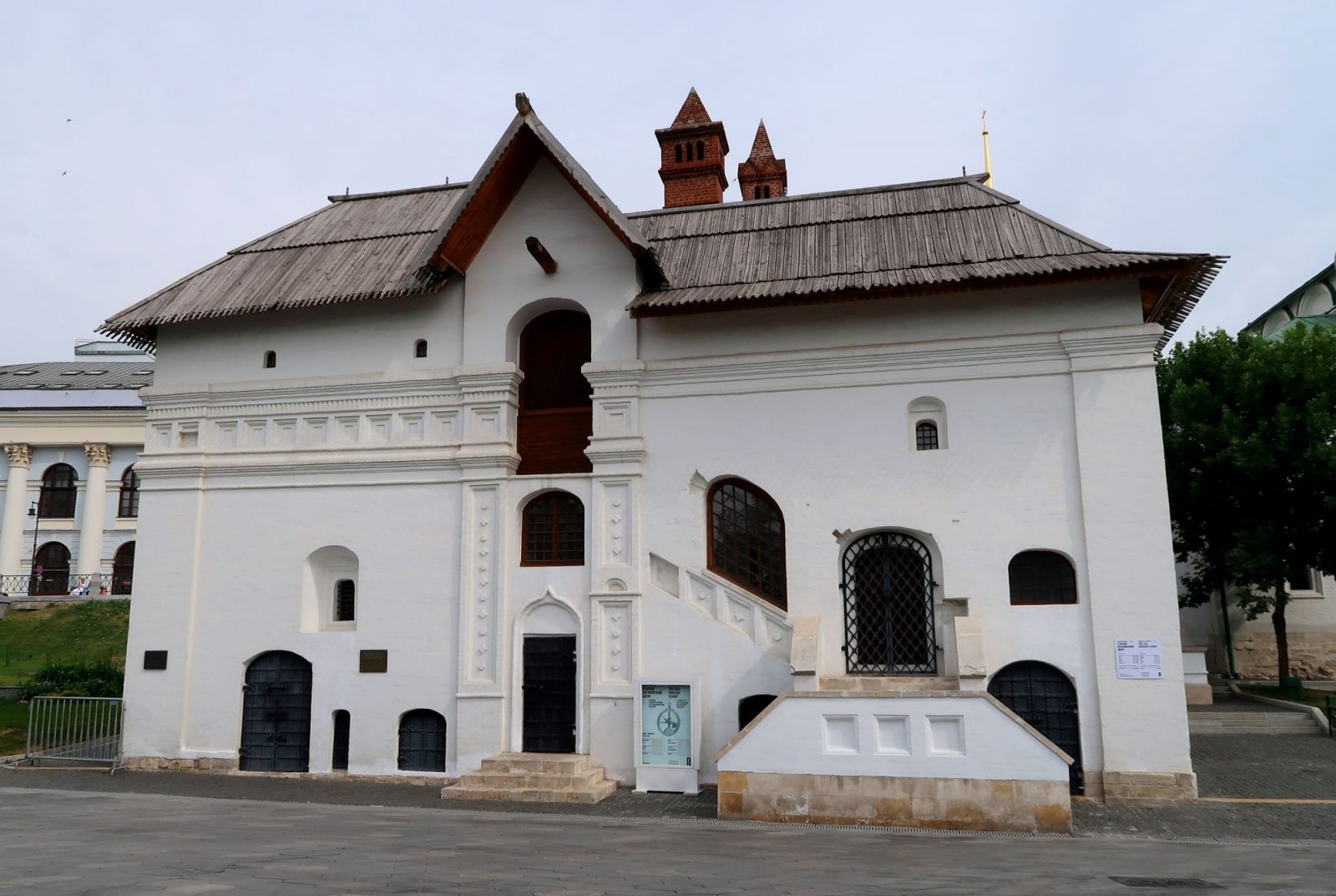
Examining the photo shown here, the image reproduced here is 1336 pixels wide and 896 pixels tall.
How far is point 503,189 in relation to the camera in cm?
1598

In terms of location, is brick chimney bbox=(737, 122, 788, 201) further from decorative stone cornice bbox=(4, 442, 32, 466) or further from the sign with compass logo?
decorative stone cornice bbox=(4, 442, 32, 466)

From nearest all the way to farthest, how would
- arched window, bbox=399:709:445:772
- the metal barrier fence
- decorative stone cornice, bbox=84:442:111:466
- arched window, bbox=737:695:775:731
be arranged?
arched window, bbox=737:695:775:731, arched window, bbox=399:709:445:772, the metal barrier fence, decorative stone cornice, bbox=84:442:111:466

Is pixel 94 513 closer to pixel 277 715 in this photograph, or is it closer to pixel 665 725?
pixel 277 715

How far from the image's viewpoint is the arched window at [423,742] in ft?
49.1

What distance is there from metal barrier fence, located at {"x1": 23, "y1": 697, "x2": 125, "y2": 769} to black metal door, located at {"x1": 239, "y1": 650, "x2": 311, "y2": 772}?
7.42 feet

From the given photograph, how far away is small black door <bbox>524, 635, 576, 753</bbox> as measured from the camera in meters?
14.6

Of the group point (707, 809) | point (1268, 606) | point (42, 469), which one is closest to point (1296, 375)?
point (1268, 606)

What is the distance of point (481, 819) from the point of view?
11727mm

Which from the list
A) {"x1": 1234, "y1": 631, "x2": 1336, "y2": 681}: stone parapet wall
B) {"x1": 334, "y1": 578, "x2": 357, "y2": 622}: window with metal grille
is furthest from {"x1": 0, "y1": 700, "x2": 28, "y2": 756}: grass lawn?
{"x1": 1234, "y1": 631, "x2": 1336, "y2": 681}: stone parapet wall

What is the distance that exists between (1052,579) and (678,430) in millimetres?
5820

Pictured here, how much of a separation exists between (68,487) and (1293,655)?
43904 millimetres

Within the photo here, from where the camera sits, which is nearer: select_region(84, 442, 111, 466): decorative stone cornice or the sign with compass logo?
the sign with compass logo

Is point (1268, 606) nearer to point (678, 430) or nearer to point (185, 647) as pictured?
point (678, 430)

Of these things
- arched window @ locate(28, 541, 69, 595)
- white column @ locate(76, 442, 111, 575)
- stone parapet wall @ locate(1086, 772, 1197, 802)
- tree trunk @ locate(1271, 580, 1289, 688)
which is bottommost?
stone parapet wall @ locate(1086, 772, 1197, 802)
